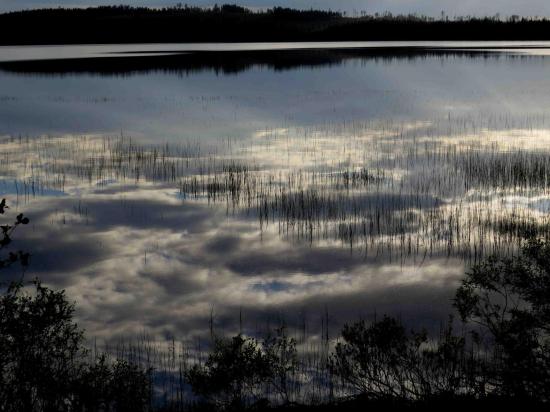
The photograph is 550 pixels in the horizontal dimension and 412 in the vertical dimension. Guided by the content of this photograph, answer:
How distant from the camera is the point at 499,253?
47.6 feet

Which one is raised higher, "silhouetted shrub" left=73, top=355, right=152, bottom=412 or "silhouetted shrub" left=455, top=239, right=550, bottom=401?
"silhouetted shrub" left=455, top=239, right=550, bottom=401

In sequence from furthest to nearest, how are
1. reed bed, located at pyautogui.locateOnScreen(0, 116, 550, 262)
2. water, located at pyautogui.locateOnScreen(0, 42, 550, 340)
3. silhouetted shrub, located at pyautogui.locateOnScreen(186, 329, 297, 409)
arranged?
1. reed bed, located at pyautogui.locateOnScreen(0, 116, 550, 262)
2. water, located at pyautogui.locateOnScreen(0, 42, 550, 340)
3. silhouetted shrub, located at pyautogui.locateOnScreen(186, 329, 297, 409)

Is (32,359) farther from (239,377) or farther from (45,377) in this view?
(239,377)

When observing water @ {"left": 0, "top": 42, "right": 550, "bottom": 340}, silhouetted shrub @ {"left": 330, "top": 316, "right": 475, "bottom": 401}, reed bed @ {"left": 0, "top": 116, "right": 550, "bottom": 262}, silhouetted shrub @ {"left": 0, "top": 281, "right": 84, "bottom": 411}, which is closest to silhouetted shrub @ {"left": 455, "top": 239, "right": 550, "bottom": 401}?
silhouetted shrub @ {"left": 330, "top": 316, "right": 475, "bottom": 401}

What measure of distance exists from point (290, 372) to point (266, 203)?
33.1 feet

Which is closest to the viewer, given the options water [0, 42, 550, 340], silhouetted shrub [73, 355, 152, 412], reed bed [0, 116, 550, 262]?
silhouetted shrub [73, 355, 152, 412]

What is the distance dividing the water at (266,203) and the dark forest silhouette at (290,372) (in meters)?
2.28

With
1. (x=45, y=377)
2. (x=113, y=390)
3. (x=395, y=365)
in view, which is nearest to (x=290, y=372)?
(x=395, y=365)

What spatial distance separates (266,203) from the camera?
62.3 feet

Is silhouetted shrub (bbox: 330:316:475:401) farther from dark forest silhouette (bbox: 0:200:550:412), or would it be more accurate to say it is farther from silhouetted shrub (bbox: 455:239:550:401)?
silhouetted shrub (bbox: 455:239:550:401)

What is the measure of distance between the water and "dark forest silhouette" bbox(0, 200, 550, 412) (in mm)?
2276

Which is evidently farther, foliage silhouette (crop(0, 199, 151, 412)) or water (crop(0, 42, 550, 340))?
water (crop(0, 42, 550, 340))

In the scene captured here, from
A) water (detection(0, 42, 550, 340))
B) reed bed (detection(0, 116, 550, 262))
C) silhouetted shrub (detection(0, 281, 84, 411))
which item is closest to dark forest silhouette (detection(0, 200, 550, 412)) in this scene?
silhouetted shrub (detection(0, 281, 84, 411))

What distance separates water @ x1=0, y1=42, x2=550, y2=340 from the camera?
12547 millimetres
